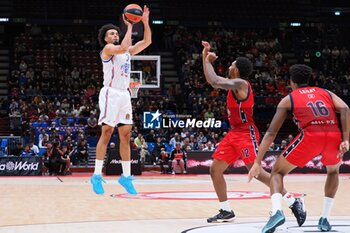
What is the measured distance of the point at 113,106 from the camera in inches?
372

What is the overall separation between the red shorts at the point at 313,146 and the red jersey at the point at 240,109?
1.28 meters

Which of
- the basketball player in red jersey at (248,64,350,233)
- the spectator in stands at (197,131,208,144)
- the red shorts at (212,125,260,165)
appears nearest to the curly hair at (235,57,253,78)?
the red shorts at (212,125,260,165)

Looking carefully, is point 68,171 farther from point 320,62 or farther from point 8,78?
point 320,62

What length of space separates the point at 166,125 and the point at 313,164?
249 inches

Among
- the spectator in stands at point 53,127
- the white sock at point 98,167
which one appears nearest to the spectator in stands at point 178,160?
the spectator in stands at point 53,127

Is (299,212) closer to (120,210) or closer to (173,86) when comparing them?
(120,210)

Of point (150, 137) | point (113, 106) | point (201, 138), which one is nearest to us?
point (113, 106)

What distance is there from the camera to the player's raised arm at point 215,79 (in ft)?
25.1

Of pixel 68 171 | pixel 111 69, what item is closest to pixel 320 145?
pixel 111 69

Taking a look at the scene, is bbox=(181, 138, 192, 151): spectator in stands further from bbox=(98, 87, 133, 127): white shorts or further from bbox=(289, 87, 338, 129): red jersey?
bbox=(289, 87, 338, 129): red jersey

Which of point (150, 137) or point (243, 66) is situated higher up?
point (243, 66)

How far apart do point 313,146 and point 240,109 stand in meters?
1.48

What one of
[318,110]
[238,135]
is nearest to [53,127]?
[238,135]

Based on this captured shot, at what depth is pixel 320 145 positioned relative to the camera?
7.01 metres
